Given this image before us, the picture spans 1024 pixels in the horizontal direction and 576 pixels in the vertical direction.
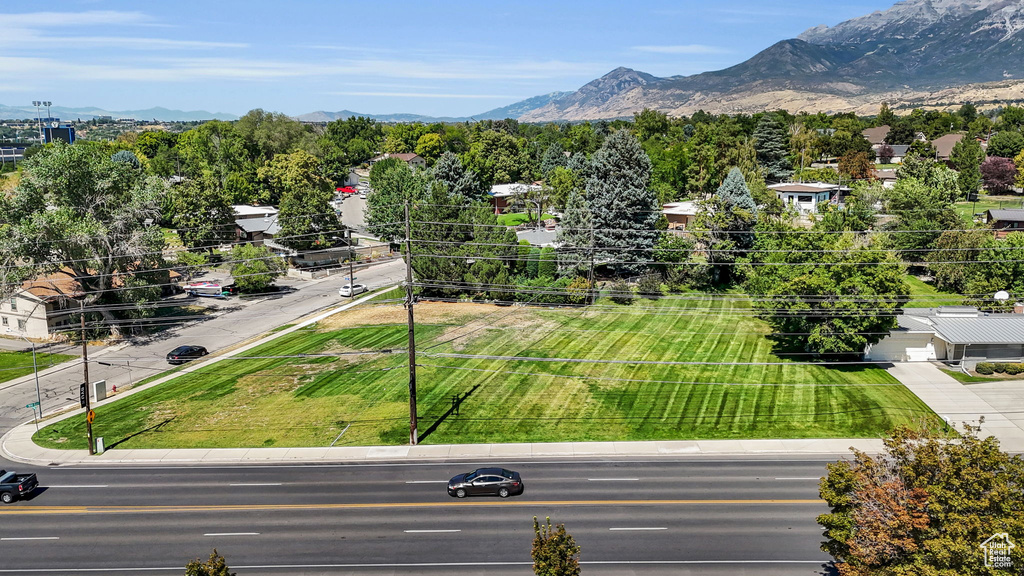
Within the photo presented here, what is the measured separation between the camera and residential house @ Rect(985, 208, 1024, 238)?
272 ft

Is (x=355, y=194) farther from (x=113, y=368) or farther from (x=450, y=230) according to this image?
(x=113, y=368)

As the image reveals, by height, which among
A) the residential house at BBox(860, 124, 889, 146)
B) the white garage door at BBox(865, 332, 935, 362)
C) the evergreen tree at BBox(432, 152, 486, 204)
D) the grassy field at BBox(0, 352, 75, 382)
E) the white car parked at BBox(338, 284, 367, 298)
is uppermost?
the residential house at BBox(860, 124, 889, 146)

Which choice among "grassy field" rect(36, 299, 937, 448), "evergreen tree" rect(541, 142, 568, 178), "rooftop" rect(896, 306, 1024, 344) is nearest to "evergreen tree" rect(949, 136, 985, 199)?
"rooftop" rect(896, 306, 1024, 344)

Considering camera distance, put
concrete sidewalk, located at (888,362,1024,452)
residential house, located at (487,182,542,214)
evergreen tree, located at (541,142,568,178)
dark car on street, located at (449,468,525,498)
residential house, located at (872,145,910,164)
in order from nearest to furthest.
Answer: dark car on street, located at (449,468,525,498), concrete sidewalk, located at (888,362,1024,452), residential house, located at (487,182,542,214), evergreen tree, located at (541,142,568,178), residential house, located at (872,145,910,164)

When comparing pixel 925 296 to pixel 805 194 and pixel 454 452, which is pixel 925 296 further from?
pixel 454 452

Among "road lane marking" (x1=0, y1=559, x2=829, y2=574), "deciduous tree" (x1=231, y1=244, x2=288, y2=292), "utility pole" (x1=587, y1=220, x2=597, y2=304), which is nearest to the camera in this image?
"road lane marking" (x1=0, y1=559, x2=829, y2=574)

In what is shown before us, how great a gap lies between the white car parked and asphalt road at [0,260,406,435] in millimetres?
927

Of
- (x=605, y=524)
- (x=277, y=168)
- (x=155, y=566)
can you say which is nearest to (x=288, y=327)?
(x=155, y=566)

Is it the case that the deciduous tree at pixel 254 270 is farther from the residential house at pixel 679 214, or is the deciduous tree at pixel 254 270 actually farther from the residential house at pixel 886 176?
the residential house at pixel 886 176

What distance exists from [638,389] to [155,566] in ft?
100

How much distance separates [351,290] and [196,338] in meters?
16.7

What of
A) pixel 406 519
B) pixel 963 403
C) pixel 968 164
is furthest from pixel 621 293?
pixel 968 164

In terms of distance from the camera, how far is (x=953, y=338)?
1935 inches

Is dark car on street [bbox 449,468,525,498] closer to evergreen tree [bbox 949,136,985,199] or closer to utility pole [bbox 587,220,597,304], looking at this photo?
utility pole [bbox 587,220,597,304]
